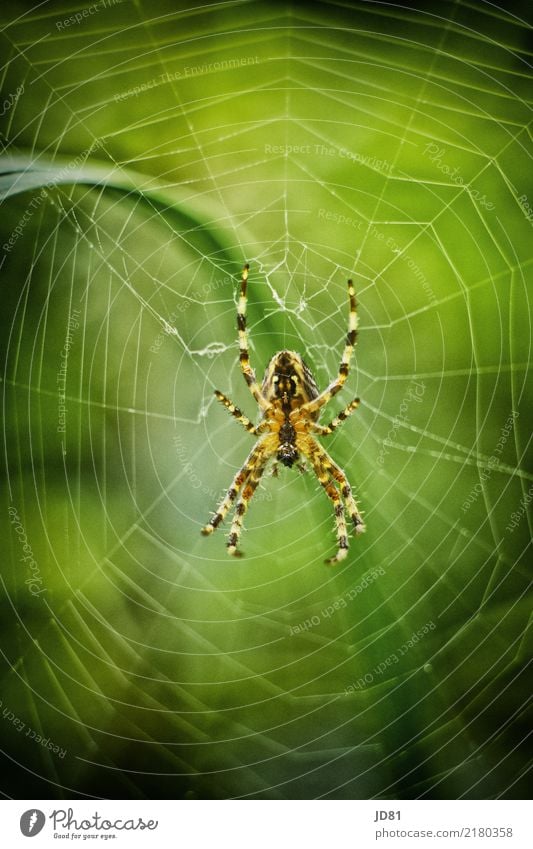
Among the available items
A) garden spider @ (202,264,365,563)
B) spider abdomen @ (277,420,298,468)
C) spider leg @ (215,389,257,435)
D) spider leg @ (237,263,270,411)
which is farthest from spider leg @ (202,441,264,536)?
spider leg @ (237,263,270,411)

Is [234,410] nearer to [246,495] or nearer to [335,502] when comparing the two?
[246,495]

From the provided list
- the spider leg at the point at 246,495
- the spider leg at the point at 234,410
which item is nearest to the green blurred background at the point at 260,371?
the spider leg at the point at 246,495

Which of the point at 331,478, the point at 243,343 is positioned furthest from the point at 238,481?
the point at 243,343

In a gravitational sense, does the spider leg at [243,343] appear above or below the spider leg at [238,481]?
above

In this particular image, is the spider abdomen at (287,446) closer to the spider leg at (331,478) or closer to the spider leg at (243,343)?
the spider leg at (331,478)

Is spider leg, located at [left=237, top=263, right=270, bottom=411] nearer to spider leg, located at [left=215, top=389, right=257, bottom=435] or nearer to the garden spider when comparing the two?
the garden spider
